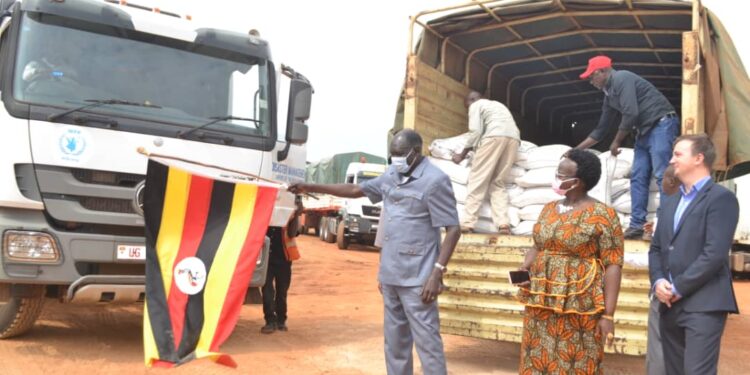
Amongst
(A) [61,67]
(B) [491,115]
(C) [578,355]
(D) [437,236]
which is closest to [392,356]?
(D) [437,236]

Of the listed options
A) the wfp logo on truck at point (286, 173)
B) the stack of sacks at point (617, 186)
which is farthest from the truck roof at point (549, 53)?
the wfp logo on truck at point (286, 173)

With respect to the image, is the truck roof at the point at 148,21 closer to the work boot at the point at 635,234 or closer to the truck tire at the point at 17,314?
the truck tire at the point at 17,314

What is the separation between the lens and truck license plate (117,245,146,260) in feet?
17.0

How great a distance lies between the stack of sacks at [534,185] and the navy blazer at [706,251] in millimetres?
2419

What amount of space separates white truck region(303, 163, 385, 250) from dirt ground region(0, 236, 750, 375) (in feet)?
31.3

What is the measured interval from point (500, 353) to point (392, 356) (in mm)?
2626

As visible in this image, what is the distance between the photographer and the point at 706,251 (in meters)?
3.25

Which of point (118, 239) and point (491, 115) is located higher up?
point (491, 115)

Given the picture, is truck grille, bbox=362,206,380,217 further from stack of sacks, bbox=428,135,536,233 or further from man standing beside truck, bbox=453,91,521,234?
man standing beside truck, bbox=453,91,521,234

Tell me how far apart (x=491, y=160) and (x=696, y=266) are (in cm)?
295

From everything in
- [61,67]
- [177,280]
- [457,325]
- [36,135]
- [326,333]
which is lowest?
[326,333]

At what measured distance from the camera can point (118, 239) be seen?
205 inches

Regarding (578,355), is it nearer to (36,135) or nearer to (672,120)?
(672,120)

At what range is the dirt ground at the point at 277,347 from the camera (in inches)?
212
